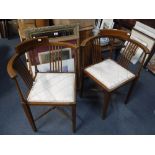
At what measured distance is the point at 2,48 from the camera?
2.56 metres

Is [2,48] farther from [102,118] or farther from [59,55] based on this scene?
[102,118]

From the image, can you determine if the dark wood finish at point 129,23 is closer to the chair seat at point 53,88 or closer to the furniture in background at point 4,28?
the chair seat at point 53,88

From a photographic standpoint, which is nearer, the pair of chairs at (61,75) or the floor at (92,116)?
the pair of chairs at (61,75)

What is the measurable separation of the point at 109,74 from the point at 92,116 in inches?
18.8

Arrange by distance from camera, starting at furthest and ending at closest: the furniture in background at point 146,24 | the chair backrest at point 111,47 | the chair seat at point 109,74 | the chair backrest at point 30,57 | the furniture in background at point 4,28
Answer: the furniture in background at point 4,28 → the furniture in background at point 146,24 → the chair backrest at point 111,47 → the chair seat at point 109,74 → the chair backrest at point 30,57

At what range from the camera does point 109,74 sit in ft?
5.01

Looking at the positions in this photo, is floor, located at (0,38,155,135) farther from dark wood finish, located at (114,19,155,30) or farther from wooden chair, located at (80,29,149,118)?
dark wood finish, located at (114,19,155,30)

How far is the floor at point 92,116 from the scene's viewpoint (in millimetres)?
1579

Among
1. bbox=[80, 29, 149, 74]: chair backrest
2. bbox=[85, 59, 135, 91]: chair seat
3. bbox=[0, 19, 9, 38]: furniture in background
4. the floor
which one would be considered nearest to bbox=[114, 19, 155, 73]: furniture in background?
the floor

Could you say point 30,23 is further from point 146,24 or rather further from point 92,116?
point 146,24

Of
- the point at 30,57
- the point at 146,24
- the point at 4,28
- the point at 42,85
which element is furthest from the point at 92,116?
the point at 4,28

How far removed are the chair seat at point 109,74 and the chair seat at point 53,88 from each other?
0.71ft

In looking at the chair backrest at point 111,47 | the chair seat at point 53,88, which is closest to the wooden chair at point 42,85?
the chair seat at point 53,88

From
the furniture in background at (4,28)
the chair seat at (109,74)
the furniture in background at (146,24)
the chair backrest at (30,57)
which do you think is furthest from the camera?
the furniture in background at (4,28)
